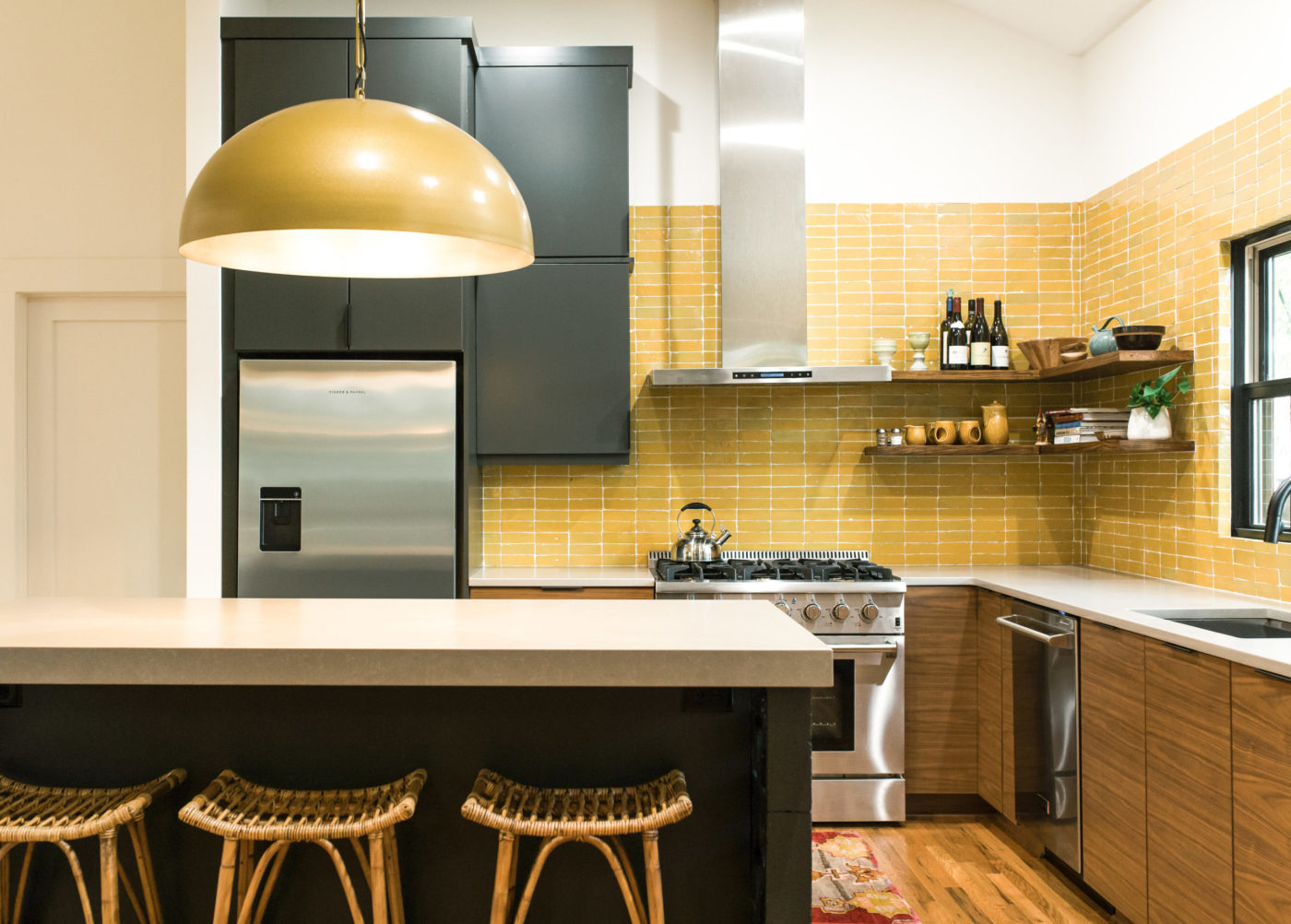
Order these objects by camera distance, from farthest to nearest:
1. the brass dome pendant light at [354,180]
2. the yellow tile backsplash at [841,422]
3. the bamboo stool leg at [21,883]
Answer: the yellow tile backsplash at [841,422] < the bamboo stool leg at [21,883] < the brass dome pendant light at [354,180]

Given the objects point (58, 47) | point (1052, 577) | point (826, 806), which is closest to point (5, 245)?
Result: point (58, 47)

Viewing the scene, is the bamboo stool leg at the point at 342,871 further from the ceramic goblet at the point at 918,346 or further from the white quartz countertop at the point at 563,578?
the ceramic goblet at the point at 918,346

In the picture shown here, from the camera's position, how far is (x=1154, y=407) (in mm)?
3156

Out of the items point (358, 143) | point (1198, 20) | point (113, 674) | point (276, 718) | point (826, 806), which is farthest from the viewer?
point (826, 806)

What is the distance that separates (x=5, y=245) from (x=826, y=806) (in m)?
4.17

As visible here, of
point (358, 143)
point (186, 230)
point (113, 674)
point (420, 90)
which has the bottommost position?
point (113, 674)

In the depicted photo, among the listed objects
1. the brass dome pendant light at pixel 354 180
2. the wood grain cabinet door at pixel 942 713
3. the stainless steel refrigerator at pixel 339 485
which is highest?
the brass dome pendant light at pixel 354 180

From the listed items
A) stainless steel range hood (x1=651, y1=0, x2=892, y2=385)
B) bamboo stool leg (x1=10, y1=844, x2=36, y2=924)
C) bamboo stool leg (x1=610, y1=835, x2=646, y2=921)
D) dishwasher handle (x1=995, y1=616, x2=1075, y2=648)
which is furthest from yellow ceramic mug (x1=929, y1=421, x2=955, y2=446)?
bamboo stool leg (x1=10, y1=844, x2=36, y2=924)

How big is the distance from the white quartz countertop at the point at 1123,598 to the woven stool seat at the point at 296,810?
187cm

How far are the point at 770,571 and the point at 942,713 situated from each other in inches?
33.9

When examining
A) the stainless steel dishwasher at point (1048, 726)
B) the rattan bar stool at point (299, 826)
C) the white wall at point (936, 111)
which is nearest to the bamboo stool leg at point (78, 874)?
the rattan bar stool at point (299, 826)

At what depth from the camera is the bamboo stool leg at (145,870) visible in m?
1.75

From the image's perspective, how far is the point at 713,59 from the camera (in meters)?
3.97

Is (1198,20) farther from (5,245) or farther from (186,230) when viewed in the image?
(5,245)
